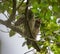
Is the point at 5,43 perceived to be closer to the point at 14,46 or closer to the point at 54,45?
the point at 14,46

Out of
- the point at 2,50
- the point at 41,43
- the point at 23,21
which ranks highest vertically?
the point at 23,21

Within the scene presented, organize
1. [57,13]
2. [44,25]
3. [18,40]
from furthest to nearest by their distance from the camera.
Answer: [18,40], [44,25], [57,13]

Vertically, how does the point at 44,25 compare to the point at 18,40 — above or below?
above

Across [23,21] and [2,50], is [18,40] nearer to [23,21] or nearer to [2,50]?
[2,50]

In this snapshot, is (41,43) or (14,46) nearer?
(41,43)

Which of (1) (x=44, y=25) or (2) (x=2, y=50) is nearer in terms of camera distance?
(1) (x=44, y=25)

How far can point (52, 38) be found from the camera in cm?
67

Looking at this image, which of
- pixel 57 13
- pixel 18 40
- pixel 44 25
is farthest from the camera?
pixel 18 40

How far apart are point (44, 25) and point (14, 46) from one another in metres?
1.89

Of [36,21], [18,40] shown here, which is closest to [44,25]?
[36,21]

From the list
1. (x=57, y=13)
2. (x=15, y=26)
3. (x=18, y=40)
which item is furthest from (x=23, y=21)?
(x=18, y=40)

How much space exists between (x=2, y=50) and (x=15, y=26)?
1.94m

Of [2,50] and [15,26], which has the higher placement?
[15,26]

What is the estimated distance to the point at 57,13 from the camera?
24.2 inches
